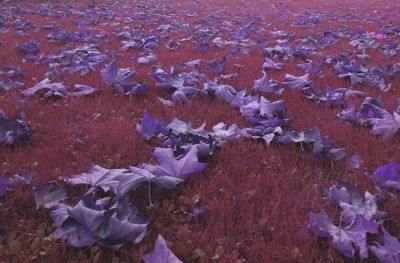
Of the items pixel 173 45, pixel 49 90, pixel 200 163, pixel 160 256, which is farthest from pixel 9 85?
pixel 173 45

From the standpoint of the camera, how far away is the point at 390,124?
12.0 ft

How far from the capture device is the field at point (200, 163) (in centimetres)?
219

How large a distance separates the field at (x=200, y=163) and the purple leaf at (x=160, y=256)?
1 centimetres

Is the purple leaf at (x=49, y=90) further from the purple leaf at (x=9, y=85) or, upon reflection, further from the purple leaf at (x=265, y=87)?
the purple leaf at (x=265, y=87)

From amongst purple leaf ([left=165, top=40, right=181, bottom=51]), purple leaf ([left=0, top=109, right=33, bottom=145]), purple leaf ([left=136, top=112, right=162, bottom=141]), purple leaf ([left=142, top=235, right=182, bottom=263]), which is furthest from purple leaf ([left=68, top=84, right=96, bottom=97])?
purple leaf ([left=165, top=40, right=181, bottom=51])

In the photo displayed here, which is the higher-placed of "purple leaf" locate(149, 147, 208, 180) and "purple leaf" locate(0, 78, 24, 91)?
"purple leaf" locate(149, 147, 208, 180)

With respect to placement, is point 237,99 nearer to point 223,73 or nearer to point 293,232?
point 223,73

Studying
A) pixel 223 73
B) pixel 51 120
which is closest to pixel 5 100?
pixel 51 120

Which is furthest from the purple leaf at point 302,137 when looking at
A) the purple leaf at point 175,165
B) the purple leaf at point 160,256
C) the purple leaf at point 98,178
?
the purple leaf at point 160,256

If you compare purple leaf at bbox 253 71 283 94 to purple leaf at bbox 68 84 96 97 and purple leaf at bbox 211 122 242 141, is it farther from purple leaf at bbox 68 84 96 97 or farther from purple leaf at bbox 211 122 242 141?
purple leaf at bbox 68 84 96 97

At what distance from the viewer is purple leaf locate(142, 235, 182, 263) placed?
198 cm

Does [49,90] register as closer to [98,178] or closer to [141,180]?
[98,178]

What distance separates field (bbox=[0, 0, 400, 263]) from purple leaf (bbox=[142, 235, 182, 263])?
1 cm

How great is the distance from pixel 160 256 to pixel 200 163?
962 millimetres
